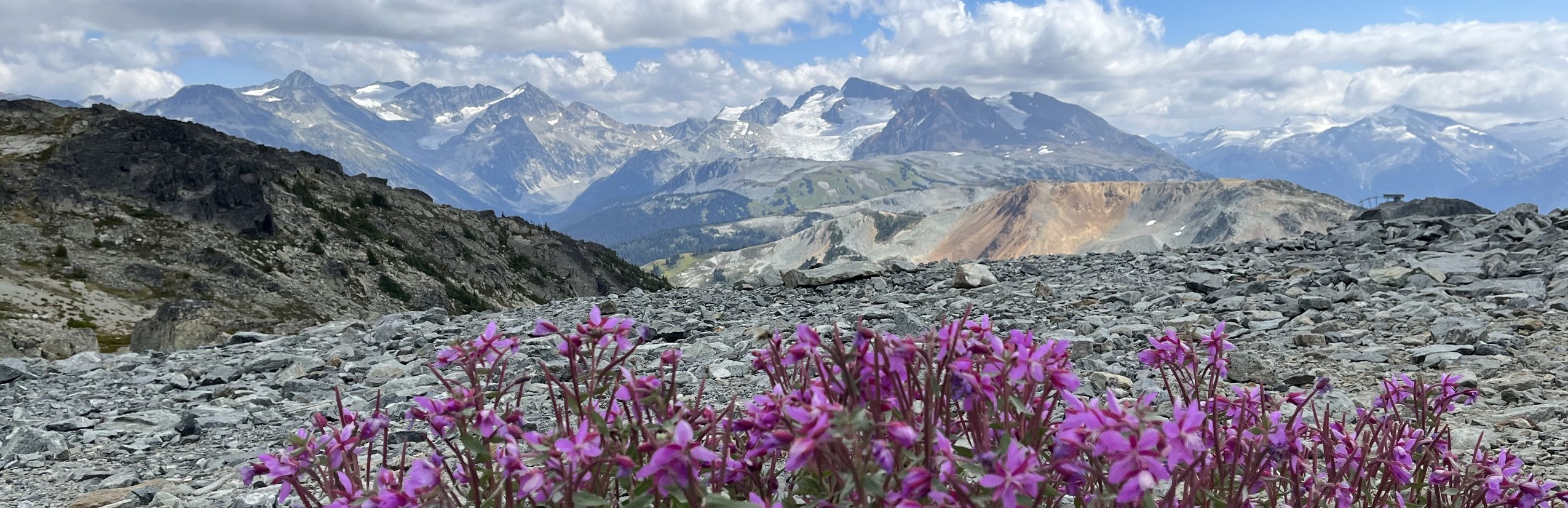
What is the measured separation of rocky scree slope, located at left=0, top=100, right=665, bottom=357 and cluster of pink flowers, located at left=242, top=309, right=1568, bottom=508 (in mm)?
43627

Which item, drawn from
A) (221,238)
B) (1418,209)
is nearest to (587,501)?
(1418,209)

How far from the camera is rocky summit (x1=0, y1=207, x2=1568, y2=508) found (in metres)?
7.73

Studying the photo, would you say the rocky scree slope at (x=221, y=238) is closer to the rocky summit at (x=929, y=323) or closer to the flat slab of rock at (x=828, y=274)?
the rocky summit at (x=929, y=323)

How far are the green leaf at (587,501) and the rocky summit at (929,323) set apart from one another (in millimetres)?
1020

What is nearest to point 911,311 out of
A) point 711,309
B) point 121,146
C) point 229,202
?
point 711,309

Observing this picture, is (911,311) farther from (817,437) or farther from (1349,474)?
(817,437)

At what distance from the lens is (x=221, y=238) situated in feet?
192

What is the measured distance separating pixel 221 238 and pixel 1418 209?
232ft

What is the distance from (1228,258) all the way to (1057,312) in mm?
9505

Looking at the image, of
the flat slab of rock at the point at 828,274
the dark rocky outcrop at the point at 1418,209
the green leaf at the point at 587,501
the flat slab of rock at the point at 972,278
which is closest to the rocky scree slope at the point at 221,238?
the flat slab of rock at the point at 828,274

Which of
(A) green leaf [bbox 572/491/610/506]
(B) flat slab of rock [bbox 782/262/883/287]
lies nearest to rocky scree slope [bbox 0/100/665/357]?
(B) flat slab of rock [bbox 782/262/883/287]

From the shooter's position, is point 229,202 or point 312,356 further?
point 229,202

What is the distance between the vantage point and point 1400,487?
395 cm

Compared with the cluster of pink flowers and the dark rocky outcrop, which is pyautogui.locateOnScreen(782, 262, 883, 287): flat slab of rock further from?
the dark rocky outcrop
